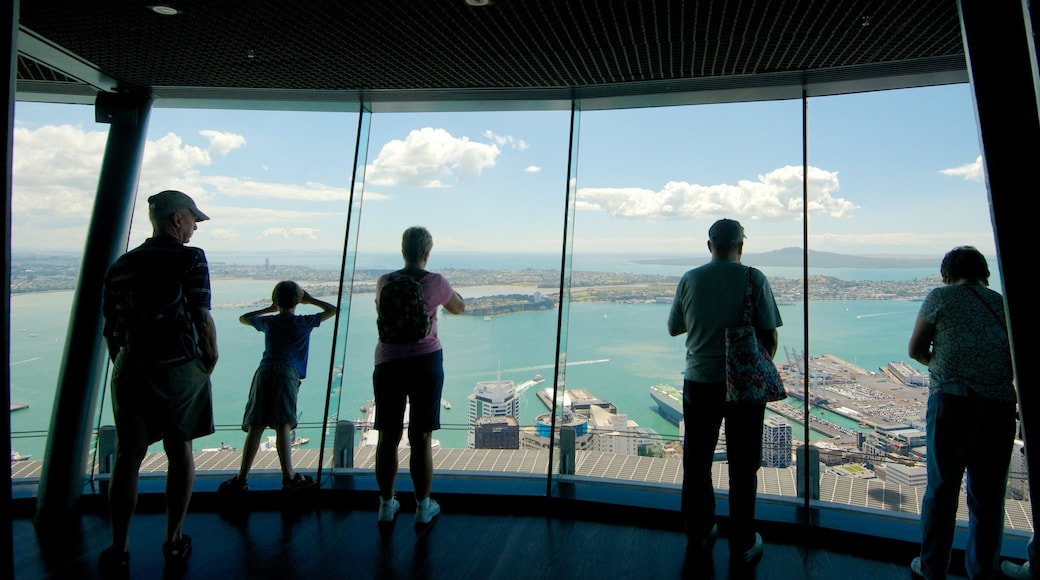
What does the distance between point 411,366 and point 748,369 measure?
1615 mm

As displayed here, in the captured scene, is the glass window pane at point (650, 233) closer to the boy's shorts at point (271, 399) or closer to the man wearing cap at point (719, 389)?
the man wearing cap at point (719, 389)

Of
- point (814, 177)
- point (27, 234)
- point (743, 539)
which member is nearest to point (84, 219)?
point (27, 234)

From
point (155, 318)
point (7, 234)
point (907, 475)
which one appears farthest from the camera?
point (907, 475)

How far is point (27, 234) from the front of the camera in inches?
144

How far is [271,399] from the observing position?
10.8 ft

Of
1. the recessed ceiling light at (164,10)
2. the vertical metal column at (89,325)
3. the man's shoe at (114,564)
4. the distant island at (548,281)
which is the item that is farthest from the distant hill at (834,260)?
the vertical metal column at (89,325)

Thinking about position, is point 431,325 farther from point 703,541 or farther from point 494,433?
point 703,541

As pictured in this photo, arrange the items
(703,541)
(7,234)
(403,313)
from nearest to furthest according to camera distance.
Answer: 1. (7,234)
2. (703,541)
3. (403,313)

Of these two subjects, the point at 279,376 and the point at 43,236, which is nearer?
the point at 279,376

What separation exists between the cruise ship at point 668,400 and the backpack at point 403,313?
149 cm

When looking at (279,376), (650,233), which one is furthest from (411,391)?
(650,233)

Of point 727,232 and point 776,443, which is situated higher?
point 727,232

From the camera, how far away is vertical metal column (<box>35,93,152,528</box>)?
3.23 m

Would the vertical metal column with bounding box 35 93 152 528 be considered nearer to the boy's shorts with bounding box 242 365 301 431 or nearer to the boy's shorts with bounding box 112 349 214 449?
the boy's shorts with bounding box 242 365 301 431
